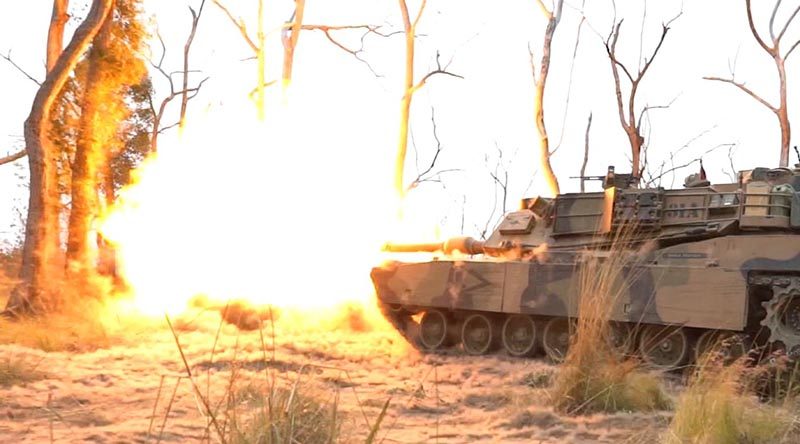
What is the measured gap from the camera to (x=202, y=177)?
17.3 meters

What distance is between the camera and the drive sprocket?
9016 millimetres

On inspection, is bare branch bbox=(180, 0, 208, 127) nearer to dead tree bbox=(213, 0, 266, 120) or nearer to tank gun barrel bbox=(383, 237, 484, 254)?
dead tree bbox=(213, 0, 266, 120)

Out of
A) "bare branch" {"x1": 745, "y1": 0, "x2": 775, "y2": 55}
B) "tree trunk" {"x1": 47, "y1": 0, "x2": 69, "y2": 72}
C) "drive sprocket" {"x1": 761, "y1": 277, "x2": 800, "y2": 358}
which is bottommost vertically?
"drive sprocket" {"x1": 761, "y1": 277, "x2": 800, "y2": 358}

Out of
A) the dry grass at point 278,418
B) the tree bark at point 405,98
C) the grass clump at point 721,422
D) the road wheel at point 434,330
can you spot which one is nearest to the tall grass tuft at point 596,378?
the grass clump at point 721,422

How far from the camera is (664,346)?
34.6ft

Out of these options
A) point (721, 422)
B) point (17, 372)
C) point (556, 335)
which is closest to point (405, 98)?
point (556, 335)

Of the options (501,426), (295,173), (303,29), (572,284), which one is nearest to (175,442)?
(501,426)

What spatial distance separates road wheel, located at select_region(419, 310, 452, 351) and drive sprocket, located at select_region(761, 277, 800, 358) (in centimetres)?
488

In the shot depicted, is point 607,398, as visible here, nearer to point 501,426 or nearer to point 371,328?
point 501,426

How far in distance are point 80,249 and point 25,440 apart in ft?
36.3

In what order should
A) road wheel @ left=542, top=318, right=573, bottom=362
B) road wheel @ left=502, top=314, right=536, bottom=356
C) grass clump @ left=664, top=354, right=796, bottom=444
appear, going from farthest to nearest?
road wheel @ left=502, top=314, right=536, bottom=356, road wheel @ left=542, top=318, right=573, bottom=362, grass clump @ left=664, top=354, right=796, bottom=444

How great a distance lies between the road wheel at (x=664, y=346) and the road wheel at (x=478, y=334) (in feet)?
7.42

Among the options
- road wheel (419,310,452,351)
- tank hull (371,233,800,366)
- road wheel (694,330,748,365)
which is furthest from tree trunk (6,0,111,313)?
road wheel (694,330,748,365)

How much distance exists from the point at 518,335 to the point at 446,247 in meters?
2.48
